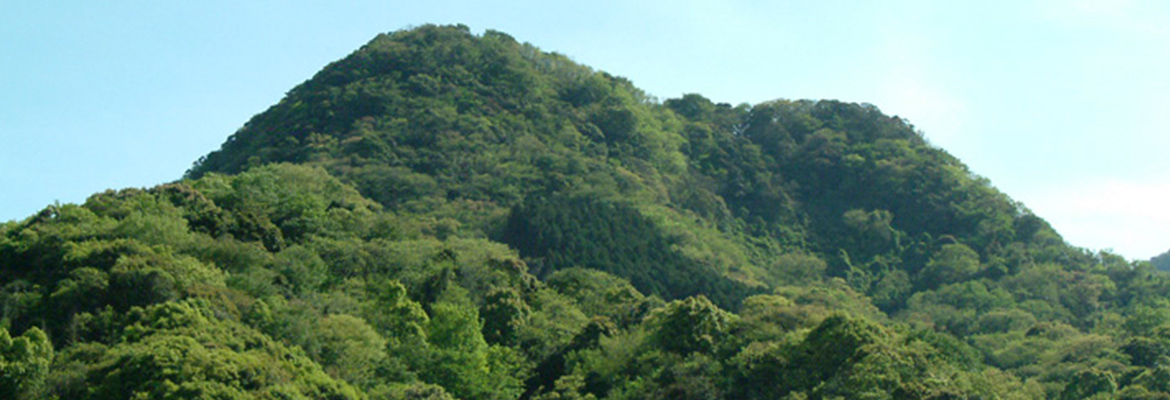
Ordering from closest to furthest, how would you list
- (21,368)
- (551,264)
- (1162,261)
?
(21,368), (551,264), (1162,261)

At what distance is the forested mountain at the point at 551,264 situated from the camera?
55.5 metres

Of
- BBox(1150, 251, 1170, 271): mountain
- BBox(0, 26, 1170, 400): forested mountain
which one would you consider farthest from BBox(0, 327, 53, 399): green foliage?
BBox(1150, 251, 1170, 271): mountain

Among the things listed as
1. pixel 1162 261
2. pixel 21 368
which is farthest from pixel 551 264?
pixel 1162 261

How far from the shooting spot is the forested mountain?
2184 inches

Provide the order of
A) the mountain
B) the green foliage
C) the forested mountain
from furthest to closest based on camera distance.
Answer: the mountain
the forested mountain
the green foliage

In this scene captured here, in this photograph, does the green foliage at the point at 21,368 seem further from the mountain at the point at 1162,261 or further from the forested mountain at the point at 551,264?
the mountain at the point at 1162,261

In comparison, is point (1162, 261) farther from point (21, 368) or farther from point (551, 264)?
point (21, 368)

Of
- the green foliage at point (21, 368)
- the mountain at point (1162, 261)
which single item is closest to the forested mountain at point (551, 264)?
the green foliage at point (21, 368)

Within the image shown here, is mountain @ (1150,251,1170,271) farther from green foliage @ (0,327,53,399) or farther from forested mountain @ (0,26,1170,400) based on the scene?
green foliage @ (0,327,53,399)

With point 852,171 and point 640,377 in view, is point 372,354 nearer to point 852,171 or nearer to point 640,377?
point 640,377

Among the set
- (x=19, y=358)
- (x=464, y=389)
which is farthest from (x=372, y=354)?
(x=19, y=358)

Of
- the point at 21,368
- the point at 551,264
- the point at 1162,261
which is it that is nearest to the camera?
the point at 21,368

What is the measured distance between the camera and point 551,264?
287ft

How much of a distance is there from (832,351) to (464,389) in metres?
14.6
